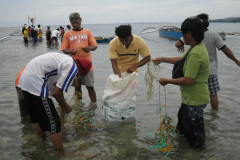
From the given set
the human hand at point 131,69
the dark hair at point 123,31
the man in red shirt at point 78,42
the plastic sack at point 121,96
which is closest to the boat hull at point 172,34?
the man in red shirt at point 78,42

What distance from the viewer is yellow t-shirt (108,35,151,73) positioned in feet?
13.0

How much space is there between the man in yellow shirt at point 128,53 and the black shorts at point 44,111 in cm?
151

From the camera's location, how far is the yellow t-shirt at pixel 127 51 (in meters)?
3.97

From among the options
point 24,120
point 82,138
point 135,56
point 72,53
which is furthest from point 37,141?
point 135,56

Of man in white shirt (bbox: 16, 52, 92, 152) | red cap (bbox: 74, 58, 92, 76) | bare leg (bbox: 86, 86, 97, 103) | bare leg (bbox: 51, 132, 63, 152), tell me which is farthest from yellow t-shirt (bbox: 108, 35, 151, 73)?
bare leg (bbox: 51, 132, 63, 152)

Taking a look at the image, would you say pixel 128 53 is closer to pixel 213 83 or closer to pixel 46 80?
pixel 213 83

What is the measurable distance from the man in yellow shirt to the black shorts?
59.4 inches

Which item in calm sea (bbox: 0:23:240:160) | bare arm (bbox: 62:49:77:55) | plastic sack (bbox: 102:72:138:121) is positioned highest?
bare arm (bbox: 62:49:77:55)

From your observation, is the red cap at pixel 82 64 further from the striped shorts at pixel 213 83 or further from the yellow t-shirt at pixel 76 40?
the striped shorts at pixel 213 83

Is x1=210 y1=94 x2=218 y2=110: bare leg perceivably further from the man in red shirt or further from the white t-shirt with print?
the white t-shirt with print

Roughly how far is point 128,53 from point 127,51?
47 millimetres

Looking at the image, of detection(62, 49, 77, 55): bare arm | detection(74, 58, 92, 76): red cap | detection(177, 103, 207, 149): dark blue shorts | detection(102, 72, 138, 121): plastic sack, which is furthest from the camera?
detection(62, 49, 77, 55): bare arm

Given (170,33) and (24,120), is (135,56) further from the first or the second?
(170,33)

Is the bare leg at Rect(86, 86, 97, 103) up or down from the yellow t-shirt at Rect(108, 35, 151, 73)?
down
